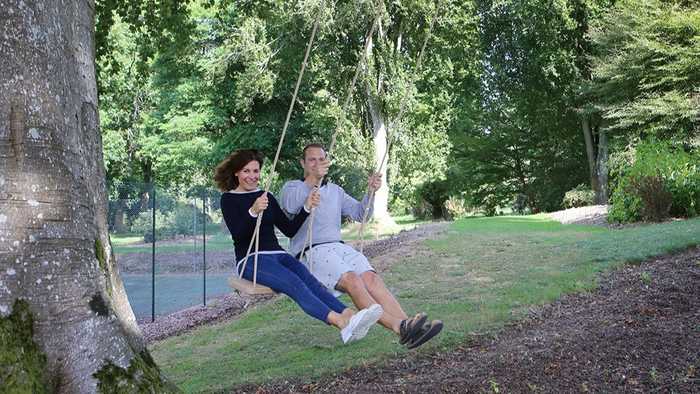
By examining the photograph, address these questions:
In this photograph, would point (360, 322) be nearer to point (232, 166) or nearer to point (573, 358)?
point (573, 358)

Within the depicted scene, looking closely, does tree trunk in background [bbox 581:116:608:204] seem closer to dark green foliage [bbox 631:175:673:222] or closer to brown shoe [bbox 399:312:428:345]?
dark green foliage [bbox 631:175:673:222]

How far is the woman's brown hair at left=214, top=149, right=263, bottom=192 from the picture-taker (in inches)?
188

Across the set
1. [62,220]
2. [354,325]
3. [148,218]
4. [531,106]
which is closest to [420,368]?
[354,325]

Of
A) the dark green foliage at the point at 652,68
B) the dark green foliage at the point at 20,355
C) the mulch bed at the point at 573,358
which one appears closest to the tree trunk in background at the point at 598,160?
the dark green foliage at the point at 652,68

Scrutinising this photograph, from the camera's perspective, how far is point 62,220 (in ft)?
10.6

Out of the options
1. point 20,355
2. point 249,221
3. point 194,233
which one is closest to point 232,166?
point 249,221

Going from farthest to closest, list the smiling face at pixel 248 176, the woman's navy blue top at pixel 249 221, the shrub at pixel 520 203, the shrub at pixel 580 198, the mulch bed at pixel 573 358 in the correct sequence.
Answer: the shrub at pixel 520 203
the shrub at pixel 580 198
the smiling face at pixel 248 176
the woman's navy blue top at pixel 249 221
the mulch bed at pixel 573 358

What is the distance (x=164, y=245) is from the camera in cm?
1062

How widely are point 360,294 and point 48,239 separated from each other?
1961 mm

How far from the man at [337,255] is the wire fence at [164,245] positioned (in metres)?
5.48

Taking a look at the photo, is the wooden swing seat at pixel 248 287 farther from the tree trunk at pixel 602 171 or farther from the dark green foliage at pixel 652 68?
the tree trunk at pixel 602 171

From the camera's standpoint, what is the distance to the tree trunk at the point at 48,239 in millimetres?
3064

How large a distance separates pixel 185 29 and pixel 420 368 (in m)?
6.94

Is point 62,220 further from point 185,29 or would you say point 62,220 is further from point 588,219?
point 588,219
